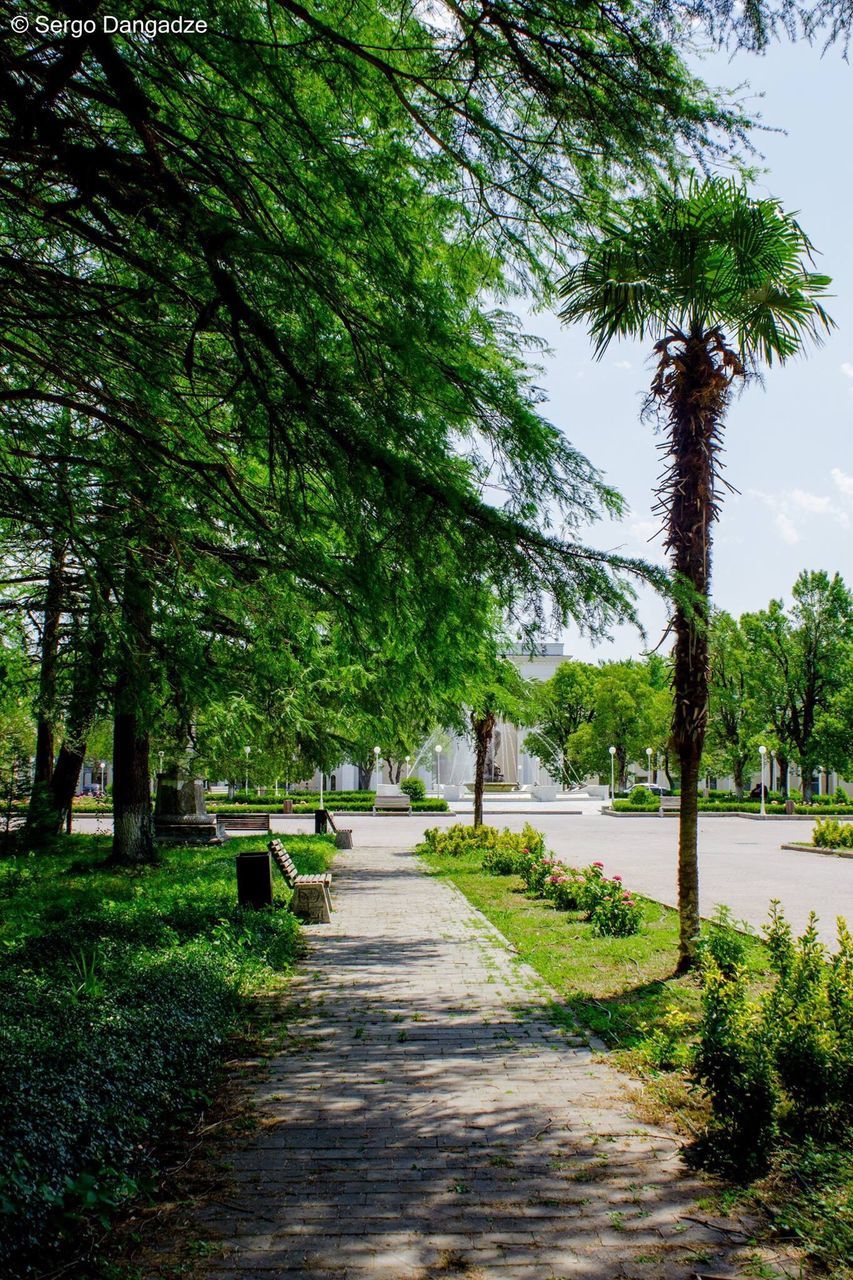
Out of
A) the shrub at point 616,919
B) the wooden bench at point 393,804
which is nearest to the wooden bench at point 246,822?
the wooden bench at point 393,804

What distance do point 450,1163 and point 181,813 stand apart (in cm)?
1829

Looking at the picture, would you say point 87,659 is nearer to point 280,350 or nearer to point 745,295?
point 280,350

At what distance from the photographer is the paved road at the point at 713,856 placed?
14.7 m

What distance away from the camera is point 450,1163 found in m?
4.64

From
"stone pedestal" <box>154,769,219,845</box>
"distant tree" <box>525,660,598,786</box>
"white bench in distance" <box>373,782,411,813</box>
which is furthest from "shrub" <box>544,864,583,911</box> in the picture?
"distant tree" <box>525,660,598,786</box>

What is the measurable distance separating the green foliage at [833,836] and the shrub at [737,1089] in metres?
21.9

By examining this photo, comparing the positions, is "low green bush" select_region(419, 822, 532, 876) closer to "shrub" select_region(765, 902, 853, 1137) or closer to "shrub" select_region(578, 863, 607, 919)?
"shrub" select_region(578, 863, 607, 919)

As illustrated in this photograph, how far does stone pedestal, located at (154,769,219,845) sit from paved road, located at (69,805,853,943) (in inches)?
256

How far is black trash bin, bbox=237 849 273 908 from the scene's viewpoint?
1095 centimetres

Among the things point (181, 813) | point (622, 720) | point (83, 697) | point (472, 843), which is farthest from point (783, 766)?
point (83, 697)

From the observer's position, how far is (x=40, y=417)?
8.15 m

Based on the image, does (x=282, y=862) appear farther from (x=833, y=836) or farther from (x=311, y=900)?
(x=833, y=836)

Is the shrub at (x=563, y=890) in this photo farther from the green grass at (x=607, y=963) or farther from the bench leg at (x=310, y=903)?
the bench leg at (x=310, y=903)

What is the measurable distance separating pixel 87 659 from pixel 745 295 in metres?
7.58
